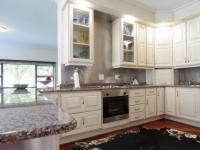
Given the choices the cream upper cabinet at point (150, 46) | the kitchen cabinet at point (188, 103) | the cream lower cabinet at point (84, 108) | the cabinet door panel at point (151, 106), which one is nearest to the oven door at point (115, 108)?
the cream lower cabinet at point (84, 108)

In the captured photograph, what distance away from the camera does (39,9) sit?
3607mm

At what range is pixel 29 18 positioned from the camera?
4.11 metres

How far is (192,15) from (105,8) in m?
2.01

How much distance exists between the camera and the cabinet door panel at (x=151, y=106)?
3658 mm

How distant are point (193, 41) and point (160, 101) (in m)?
1.60

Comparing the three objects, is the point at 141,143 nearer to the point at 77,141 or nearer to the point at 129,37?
the point at 77,141

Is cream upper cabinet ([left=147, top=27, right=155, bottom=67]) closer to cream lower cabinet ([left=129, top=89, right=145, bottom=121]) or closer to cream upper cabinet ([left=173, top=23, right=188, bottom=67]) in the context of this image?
cream upper cabinet ([left=173, top=23, right=188, bottom=67])

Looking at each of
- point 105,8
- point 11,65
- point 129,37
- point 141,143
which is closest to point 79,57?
point 105,8

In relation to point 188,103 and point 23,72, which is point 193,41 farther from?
point 23,72

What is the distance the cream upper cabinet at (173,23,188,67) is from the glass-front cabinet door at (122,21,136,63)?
1.11m

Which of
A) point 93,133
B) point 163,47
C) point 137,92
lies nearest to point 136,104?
point 137,92

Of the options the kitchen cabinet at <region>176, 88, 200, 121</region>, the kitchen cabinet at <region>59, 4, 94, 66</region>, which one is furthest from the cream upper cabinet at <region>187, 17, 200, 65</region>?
the kitchen cabinet at <region>59, 4, 94, 66</region>

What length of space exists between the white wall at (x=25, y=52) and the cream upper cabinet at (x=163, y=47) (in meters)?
5.19

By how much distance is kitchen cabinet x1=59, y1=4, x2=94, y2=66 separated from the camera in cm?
297
